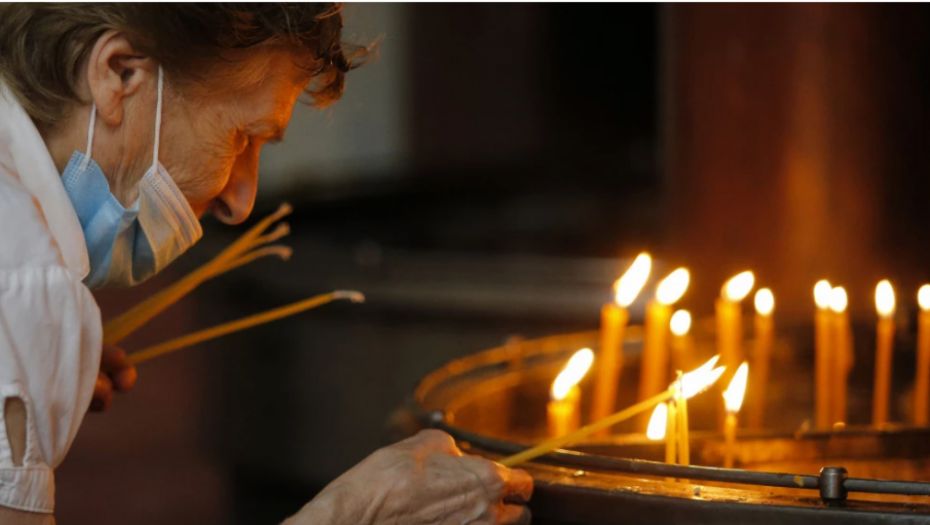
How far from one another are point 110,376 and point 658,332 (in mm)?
986

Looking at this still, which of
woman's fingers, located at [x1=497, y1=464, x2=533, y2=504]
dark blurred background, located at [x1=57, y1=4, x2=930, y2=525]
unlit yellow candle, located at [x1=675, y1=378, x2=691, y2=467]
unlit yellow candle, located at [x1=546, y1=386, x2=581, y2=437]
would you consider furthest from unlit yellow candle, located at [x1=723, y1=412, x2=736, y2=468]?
dark blurred background, located at [x1=57, y1=4, x2=930, y2=525]

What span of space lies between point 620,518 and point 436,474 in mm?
Answer: 228

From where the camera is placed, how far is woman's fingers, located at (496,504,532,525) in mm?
1399

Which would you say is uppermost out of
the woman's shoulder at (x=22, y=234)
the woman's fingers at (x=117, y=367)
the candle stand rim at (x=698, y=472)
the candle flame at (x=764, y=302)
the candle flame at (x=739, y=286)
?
the woman's shoulder at (x=22, y=234)

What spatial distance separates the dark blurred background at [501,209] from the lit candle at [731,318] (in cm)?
37

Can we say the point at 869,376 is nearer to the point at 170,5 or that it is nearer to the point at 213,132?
the point at 213,132

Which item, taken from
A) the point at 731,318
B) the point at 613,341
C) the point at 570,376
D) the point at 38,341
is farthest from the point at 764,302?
the point at 38,341

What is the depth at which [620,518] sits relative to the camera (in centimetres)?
134

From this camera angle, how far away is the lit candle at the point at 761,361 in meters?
2.19

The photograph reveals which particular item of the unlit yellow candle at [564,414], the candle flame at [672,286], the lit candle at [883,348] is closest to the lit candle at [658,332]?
the candle flame at [672,286]

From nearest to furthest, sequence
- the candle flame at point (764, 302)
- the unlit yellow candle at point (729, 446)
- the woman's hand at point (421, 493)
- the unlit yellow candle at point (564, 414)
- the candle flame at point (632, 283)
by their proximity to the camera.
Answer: the woman's hand at point (421, 493)
the unlit yellow candle at point (729, 446)
the unlit yellow candle at point (564, 414)
the candle flame at point (632, 283)
the candle flame at point (764, 302)

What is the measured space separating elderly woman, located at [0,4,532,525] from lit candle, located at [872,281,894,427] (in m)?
0.90

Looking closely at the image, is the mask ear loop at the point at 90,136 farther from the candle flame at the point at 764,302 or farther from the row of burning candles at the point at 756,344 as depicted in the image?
the candle flame at the point at 764,302

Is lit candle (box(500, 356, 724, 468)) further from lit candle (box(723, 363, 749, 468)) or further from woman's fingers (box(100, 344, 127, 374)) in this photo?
woman's fingers (box(100, 344, 127, 374))
